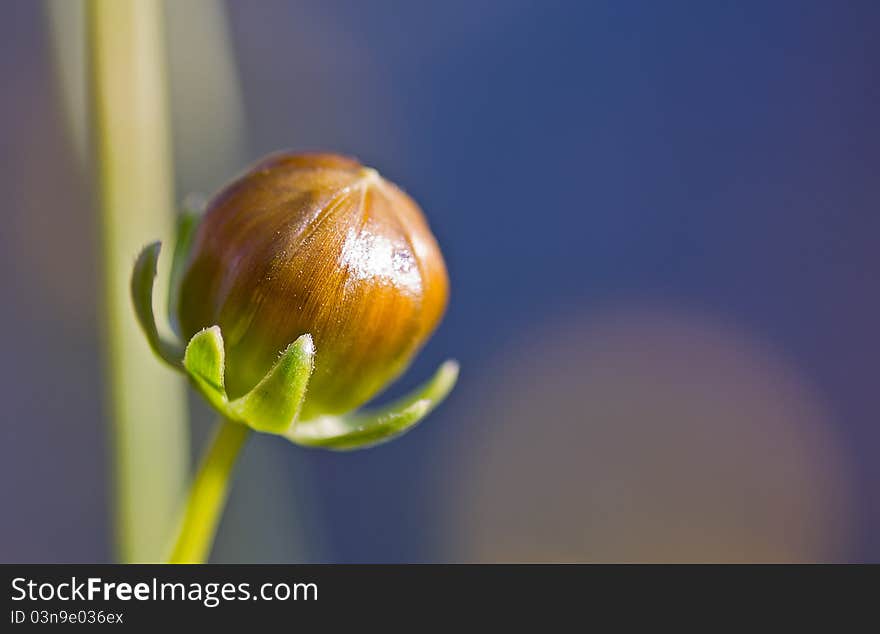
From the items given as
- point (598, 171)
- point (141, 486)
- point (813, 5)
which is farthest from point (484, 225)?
point (141, 486)

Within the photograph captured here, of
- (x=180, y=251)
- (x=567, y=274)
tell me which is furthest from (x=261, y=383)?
(x=567, y=274)

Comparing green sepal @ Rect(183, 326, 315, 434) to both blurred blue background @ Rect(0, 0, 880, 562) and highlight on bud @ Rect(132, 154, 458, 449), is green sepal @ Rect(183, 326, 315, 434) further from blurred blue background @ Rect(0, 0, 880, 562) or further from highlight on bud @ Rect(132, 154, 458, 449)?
blurred blue background @ Rect(0, 0, 880, 562)

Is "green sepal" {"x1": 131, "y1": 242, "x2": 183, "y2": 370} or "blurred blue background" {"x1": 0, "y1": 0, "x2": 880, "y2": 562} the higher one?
"blurred blue background" {"x1": 0, "y1": 0, "x2": 880, "y2": 562}

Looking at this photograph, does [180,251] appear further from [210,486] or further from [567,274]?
[567,274]

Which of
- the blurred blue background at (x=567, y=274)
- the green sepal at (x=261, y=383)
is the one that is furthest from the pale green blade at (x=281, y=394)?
the blurred blue background at (x=567, y=274)

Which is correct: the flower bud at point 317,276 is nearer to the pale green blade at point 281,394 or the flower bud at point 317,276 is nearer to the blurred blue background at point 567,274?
the pale green blade at point 281,394

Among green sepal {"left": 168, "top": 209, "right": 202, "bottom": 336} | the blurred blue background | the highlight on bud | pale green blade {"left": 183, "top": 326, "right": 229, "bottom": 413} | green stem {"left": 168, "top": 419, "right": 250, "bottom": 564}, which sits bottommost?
green stem {"left": 168, "top": 419, "right": 250, "bottom": 564}

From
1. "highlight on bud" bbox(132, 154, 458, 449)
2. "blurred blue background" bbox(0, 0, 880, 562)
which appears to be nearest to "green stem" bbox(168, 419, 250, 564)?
"highlight on bud" bbox(132, 154, 458, 449)
